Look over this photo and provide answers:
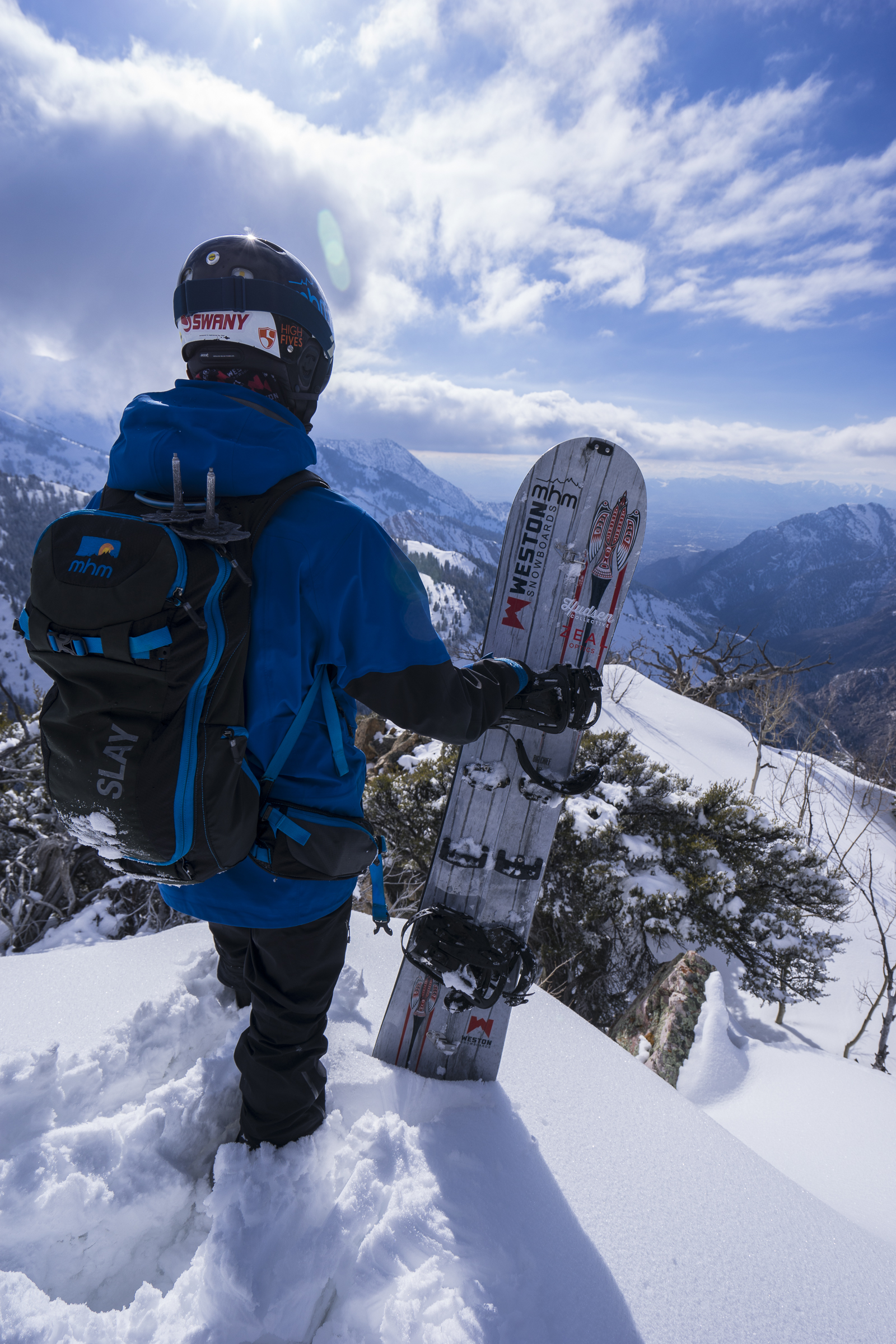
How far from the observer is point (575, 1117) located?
2076 millimetres

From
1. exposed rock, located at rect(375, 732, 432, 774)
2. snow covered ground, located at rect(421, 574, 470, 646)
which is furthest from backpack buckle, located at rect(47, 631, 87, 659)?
snow covered ground, located at rect(421, 574, 470, 646)

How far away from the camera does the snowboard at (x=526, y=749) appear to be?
7.20 feet

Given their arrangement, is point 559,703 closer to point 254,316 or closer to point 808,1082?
point 254,316

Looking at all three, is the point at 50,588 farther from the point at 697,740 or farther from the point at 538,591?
the point at 697,740

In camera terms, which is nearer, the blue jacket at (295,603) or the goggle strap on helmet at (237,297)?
the blue jacket at (295,603)

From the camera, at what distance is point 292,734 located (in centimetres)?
138

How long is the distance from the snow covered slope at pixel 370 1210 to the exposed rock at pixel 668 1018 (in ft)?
6.97

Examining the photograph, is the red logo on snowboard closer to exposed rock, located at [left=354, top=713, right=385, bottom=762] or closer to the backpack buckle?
the backpack buckle

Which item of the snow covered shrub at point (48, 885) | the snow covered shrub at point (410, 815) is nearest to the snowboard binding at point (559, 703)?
the snow covered shrub at point (48, 885)

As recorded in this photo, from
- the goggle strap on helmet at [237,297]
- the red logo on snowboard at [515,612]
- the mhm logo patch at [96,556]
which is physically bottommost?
the mhm logo patch at [96,556]

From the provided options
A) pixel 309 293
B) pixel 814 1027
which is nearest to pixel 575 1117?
pixel 309 293

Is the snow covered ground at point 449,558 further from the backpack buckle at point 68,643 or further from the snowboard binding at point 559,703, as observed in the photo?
the backpack buckle at point 68,643

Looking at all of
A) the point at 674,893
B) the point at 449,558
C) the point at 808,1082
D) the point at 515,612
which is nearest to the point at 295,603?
the point at 515,612

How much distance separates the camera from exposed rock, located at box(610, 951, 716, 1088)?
13.5ft
